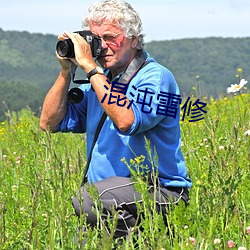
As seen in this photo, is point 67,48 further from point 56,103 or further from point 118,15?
point 56,103

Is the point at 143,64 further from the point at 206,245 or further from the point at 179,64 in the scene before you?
the point at 179,64

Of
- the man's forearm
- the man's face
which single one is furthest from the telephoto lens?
the man's forearm

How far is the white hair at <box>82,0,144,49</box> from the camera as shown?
3477mm

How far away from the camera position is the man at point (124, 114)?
3258mm

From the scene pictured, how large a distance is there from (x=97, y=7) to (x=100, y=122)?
0.60 meters

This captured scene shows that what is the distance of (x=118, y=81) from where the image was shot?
136 inches

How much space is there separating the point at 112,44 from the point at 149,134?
1.65 ft

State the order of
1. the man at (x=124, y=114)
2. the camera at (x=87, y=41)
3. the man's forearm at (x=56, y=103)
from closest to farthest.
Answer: the man at (x=124, y=114) < the camera at (x=87, y=41) < the man's forearm at (x=56, y=103)

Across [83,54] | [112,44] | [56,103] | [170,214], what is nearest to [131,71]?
[112,44]

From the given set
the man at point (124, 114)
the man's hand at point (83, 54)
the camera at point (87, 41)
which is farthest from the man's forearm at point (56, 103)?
the man's hand at point (83, 54)

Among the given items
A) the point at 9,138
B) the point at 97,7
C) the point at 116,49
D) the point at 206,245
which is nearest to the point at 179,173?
the point at 116,49

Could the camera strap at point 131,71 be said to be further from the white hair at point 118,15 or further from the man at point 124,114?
the white hair at point 118,15

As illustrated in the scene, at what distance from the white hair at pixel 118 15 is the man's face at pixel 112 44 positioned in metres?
0.03

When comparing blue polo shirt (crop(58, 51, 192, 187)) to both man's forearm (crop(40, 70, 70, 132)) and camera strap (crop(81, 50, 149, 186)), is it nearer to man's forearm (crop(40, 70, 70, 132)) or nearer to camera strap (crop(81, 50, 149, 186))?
camera strap (crop(81, 50, 149, 186))
